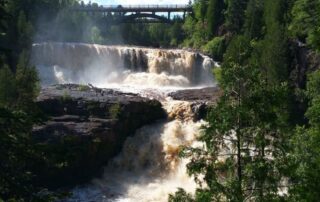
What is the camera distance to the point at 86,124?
37000 millimetres

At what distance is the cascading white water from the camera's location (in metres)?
34.1

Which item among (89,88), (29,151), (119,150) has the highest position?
(29,151)

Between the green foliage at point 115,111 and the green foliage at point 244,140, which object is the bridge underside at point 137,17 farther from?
the green foliage at point 244,140

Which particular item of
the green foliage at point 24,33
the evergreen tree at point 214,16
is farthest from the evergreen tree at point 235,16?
the green foliage at point 24,33

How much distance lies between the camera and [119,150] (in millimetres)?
38250

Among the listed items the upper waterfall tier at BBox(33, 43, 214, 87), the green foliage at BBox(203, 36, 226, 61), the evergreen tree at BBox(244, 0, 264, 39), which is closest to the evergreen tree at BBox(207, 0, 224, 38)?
the green foliage at BBox(203, 36, 226, 61)

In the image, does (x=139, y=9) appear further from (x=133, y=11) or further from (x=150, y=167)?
(x=150, y=167)

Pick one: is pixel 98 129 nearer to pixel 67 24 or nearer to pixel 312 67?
pixel 312 67

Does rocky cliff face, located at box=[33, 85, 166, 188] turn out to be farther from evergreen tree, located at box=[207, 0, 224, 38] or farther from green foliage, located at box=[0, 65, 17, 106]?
evergreen tree, located at box=[207, 0, 224, 38]

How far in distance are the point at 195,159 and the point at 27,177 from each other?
3.95 meters

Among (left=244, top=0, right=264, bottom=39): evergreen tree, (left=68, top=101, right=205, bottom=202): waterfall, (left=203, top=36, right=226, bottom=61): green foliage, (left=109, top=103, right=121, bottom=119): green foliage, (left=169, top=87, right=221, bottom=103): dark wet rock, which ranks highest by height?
(left=244, top=0, right=264, bottom=39): evergreen tree

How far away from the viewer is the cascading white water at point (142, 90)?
34.1 metres

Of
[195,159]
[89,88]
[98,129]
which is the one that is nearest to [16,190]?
[195,159]

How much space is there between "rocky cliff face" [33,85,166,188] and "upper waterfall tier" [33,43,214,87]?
15.5 m
